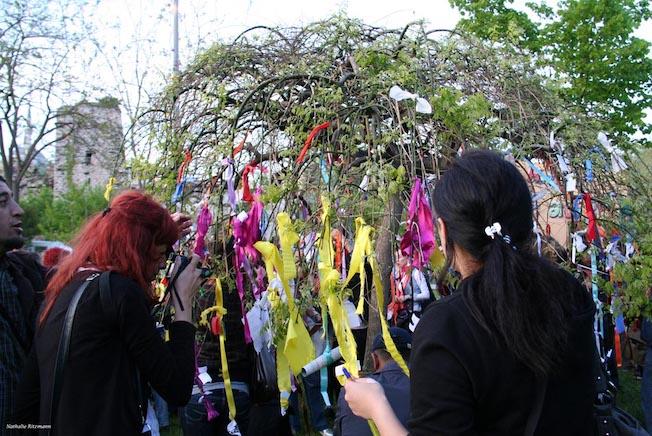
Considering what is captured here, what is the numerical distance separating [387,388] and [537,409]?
1.21 metres

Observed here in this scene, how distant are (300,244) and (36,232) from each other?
25.0m

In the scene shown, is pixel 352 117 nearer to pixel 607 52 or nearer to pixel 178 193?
pixel 178 193

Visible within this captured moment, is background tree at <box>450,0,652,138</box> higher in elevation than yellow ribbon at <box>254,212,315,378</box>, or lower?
higher

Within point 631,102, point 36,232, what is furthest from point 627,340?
point 36,232

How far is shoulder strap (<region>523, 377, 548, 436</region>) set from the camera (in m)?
1.35

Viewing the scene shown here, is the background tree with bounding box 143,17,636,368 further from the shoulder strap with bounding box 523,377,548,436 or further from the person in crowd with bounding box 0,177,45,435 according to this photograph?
the shoulder strap with bounding box 523,377,548,436

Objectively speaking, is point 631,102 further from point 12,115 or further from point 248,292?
point 12,115

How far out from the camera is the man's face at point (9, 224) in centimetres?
248

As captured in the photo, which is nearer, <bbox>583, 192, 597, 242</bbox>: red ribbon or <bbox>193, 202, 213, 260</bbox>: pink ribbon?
<bbox>193, 202, 213, 260</bbox>: pink ribbon

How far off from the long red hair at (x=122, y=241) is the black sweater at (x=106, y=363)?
0.06m

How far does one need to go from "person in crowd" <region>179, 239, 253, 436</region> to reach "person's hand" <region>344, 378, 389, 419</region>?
1.99 meters

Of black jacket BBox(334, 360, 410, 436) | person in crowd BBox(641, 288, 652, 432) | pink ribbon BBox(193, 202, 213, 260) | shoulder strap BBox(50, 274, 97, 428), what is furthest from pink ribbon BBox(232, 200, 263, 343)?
person in crowd BBox(641, 288, 652, 432)

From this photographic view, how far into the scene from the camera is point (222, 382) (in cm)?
378

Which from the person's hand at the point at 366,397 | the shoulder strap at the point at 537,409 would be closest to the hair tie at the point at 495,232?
the shoulder strap at the point at 537,409
